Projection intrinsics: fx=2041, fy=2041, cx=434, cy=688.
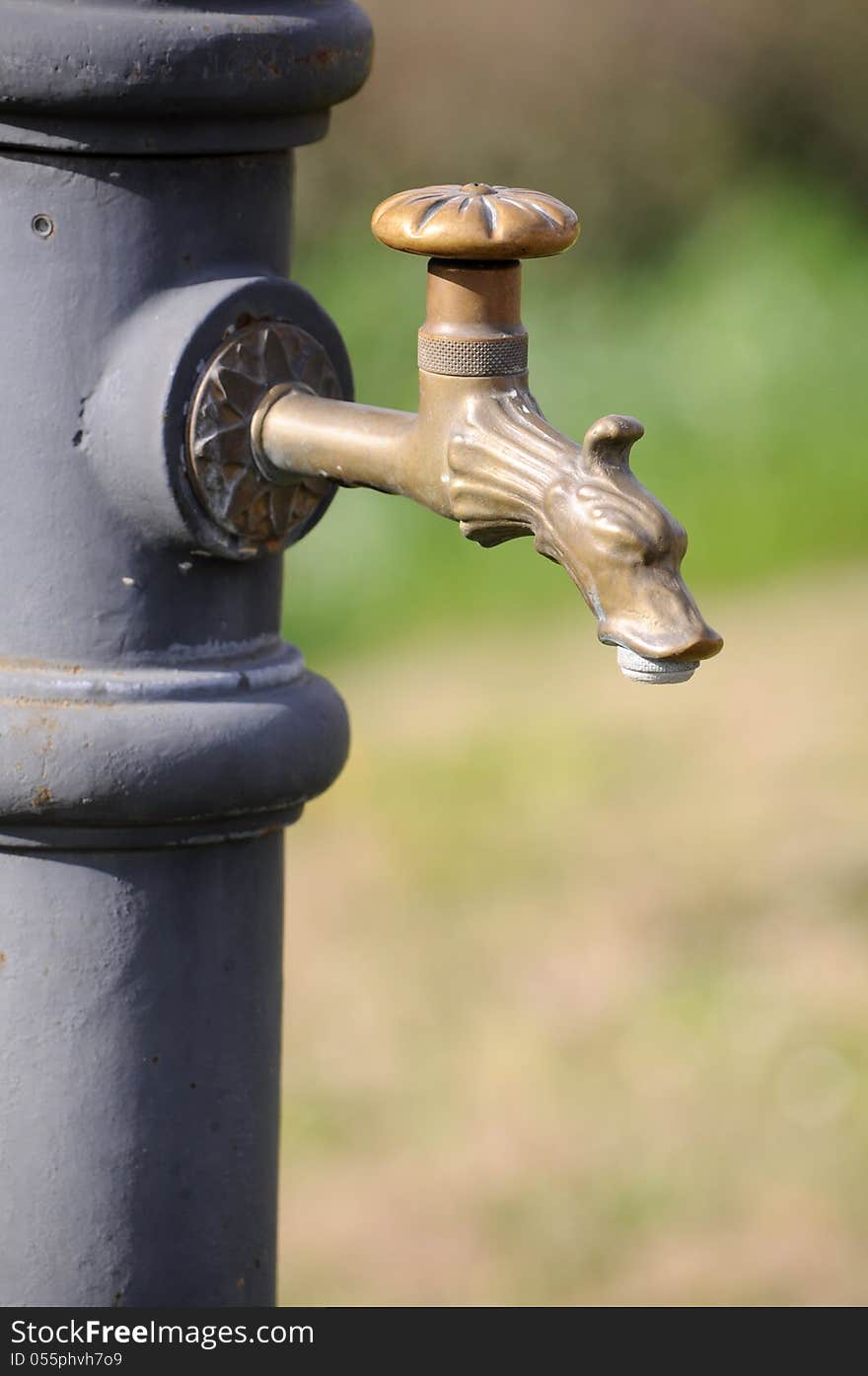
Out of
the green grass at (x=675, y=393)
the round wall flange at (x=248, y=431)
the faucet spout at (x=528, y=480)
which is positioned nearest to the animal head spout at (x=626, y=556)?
the faucet spout at (x=528, y=480)

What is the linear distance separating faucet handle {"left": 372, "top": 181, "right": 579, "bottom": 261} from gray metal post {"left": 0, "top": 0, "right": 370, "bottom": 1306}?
11 cm

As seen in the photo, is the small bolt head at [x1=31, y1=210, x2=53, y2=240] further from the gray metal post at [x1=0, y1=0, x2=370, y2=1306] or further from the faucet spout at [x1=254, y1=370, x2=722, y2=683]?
the faucet spout at [x1=254, y1=370, x2=722, y2=683]

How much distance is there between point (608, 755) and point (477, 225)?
2.47 m

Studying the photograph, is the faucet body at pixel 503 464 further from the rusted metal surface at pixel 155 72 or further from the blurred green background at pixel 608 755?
the blurred green background at pixel 608 755

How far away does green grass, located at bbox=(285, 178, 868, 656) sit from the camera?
13.4 feet

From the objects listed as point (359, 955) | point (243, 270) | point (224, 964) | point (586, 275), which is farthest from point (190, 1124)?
point (586, 275)

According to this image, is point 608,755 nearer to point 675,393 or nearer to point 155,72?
point 675,393

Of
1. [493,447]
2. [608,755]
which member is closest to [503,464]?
[493,447]

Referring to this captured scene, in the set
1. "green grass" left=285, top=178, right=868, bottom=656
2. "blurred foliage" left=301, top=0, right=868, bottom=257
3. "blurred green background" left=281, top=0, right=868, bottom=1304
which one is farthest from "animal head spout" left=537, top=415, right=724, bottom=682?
"blurred foliage" left=301, top=0, right=868, bottom=257

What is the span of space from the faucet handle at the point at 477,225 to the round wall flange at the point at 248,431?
11cm

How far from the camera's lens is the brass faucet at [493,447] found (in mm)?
887

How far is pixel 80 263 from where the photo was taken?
0.97 meters

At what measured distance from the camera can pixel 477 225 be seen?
0.90 metres

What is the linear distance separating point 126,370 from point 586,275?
3.90m
